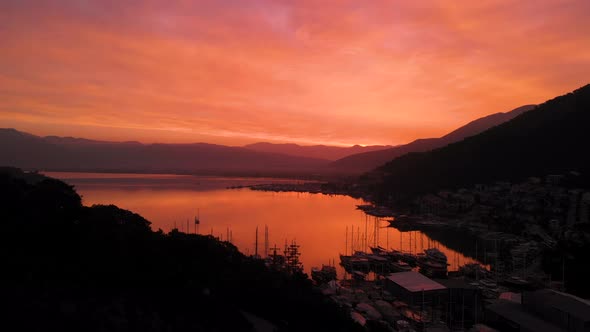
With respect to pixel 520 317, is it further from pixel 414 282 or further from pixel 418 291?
pixel 414 282

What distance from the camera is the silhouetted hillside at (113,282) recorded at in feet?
11.7

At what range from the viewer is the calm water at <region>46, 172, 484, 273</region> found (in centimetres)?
1406

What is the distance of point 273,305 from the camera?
5.18 meters

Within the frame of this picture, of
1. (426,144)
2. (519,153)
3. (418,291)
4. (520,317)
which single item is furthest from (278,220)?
(426,144)

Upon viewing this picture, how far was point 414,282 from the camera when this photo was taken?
8.58m

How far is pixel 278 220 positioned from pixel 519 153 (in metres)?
15.7

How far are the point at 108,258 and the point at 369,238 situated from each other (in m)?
12.7

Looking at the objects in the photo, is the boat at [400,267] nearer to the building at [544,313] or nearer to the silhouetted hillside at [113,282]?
the building at [544,313]

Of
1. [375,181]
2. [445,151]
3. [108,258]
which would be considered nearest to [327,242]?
[108,258]

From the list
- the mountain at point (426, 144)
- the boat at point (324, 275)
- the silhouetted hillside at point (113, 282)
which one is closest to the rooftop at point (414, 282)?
the boat at point (324, 275)

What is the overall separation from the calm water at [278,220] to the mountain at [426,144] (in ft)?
112

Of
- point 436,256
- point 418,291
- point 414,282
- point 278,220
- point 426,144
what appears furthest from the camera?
point 426,144

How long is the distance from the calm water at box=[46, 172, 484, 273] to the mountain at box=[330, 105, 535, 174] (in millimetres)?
34005

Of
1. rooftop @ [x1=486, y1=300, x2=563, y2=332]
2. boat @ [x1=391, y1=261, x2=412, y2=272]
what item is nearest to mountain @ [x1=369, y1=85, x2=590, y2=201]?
boat @ [x1=391, y1=261, x2=412, y2=272]
